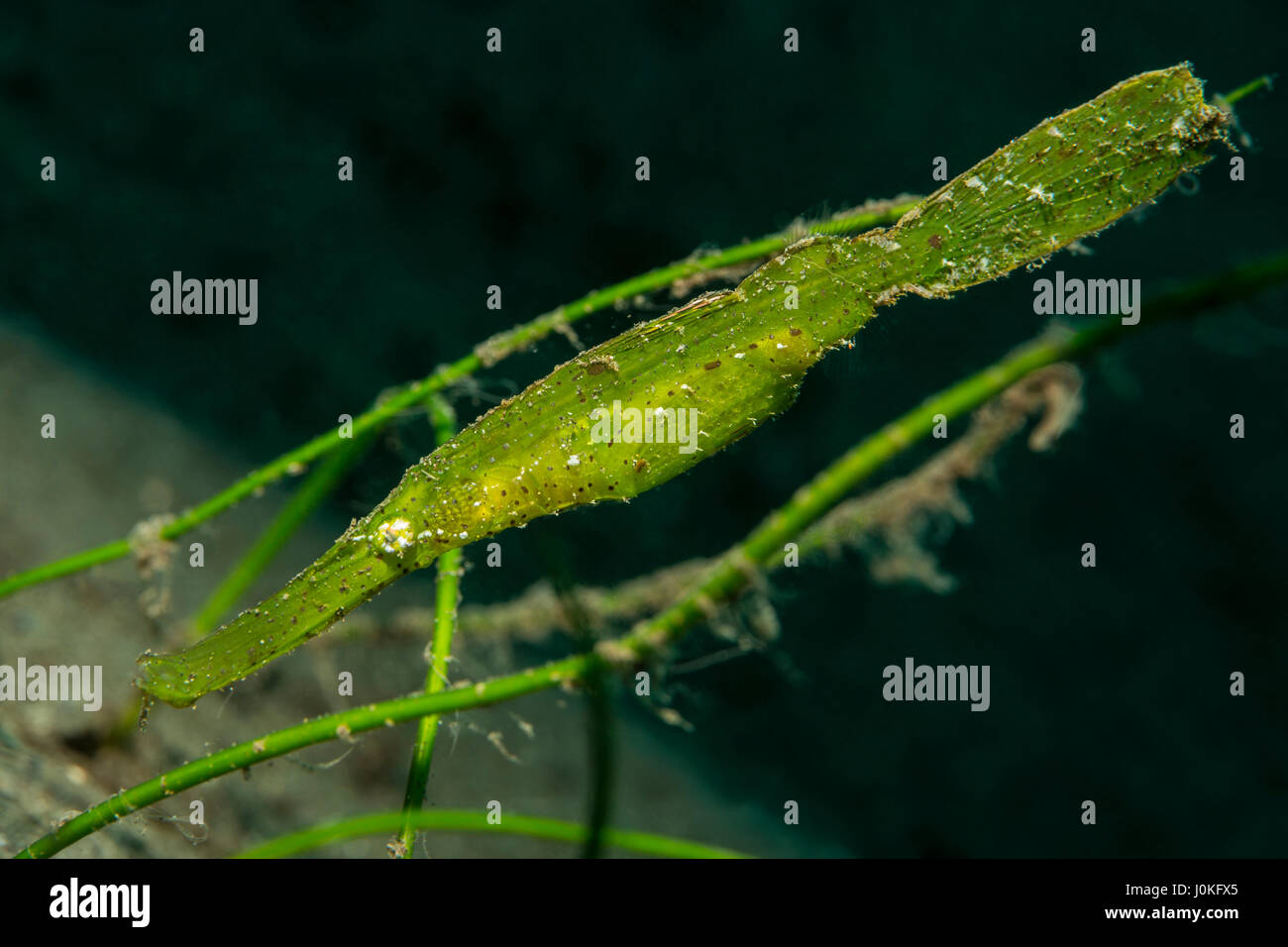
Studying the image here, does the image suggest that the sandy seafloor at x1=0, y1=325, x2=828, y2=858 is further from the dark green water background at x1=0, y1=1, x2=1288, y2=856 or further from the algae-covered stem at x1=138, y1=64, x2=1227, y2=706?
the algae-covered stem at x1=138, y1=64, x2=1227, y2=706

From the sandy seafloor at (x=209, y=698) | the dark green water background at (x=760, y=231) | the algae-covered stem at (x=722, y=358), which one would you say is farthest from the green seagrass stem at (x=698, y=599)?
the dark green water background at (x=760, y=231)

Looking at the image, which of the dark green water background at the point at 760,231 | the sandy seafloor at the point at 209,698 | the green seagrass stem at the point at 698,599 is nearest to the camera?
the green seagrass stem at the point at 698,599

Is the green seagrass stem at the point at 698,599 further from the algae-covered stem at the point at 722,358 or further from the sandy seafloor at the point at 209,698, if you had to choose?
the sandy seafloor at the point at 209,698

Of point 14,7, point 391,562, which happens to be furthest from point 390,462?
point 14,7

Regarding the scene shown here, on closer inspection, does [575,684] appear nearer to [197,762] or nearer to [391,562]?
[391,562]

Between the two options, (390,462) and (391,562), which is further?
(390,462)

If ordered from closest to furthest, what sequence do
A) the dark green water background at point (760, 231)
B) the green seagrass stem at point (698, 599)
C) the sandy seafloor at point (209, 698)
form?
the green seagrass stem at point (698, 599)
the sandy seafloor at point (209, 698)
the dark green water background at point (760, 231)

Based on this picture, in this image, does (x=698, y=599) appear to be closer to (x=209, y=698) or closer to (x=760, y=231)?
(x=209, y=698)
